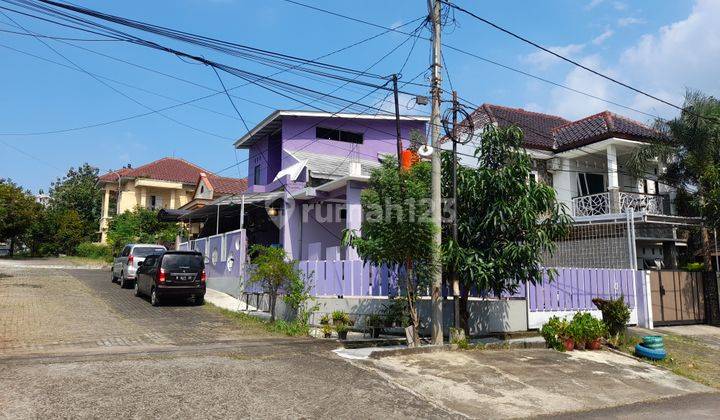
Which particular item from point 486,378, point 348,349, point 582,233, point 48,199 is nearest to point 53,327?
point 348,349

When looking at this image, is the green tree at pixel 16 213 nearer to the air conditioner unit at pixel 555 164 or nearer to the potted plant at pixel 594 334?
the air conditioner unit at pixel 555 164

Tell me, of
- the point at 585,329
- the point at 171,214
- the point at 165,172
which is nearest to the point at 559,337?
the point at 585,329

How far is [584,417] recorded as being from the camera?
695cm

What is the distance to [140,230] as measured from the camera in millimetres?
32469

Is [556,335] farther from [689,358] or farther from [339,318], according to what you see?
[339,318]

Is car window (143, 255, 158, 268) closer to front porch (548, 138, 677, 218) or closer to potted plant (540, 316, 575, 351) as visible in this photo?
A: potted plant (540, 316, 575, 351)

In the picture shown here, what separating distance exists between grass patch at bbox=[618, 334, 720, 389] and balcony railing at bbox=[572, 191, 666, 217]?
20.8 feet

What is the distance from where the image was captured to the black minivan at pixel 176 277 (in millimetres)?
15531

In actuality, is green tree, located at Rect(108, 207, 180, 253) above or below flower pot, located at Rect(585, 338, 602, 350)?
above

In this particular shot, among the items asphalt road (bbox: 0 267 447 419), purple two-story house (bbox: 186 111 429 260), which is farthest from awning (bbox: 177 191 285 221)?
asphalt road (bbox: 0 267 447 419)

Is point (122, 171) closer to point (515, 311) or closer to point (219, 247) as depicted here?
point (219, 247)

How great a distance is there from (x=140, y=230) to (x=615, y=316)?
2847 cm

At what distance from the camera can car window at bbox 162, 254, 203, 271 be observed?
15.7 metres

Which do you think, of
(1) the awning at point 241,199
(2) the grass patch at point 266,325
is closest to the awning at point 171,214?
(1) the awning at point 241,199
